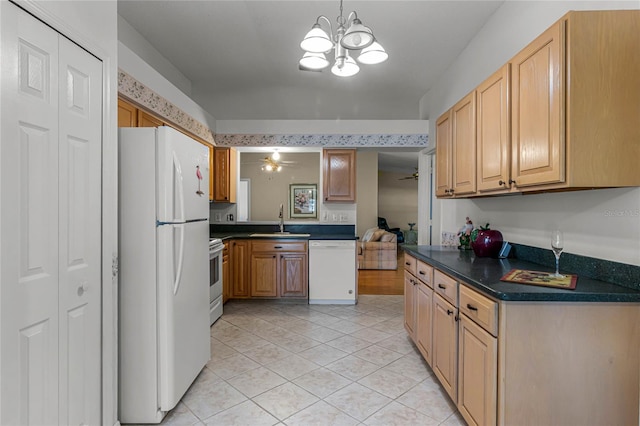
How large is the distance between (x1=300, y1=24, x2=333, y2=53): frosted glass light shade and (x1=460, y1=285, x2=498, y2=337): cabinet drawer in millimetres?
1682

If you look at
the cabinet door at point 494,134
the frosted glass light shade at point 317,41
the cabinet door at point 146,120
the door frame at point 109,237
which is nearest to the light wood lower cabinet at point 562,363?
the cabinet door at point 494,134

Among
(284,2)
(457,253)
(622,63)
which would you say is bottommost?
(457,253)

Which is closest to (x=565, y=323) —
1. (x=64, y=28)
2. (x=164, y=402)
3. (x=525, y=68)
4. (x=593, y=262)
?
(x=593, y=262)

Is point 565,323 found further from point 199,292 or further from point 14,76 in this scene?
point 14,76

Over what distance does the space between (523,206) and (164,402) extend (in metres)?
2.63

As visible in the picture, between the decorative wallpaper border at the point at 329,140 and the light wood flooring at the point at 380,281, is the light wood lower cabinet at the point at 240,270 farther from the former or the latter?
the light wood flooring at the point at 380,281

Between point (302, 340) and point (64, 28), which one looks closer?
point (64, 28)

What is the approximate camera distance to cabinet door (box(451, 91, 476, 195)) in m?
2.42

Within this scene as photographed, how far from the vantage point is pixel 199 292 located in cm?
241

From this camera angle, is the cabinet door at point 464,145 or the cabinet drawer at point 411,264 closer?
the cabinet door at point 464,145

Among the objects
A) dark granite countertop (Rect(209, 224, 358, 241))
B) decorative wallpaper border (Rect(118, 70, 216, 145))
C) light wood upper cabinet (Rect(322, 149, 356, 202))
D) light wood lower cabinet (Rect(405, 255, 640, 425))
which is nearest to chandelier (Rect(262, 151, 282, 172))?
dark granite countertop (Rect(209, 224, 358, 241))

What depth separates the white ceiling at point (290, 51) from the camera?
279 centimetres

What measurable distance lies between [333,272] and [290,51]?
2.61 m

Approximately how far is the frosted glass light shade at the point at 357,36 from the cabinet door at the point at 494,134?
32.1 inches
